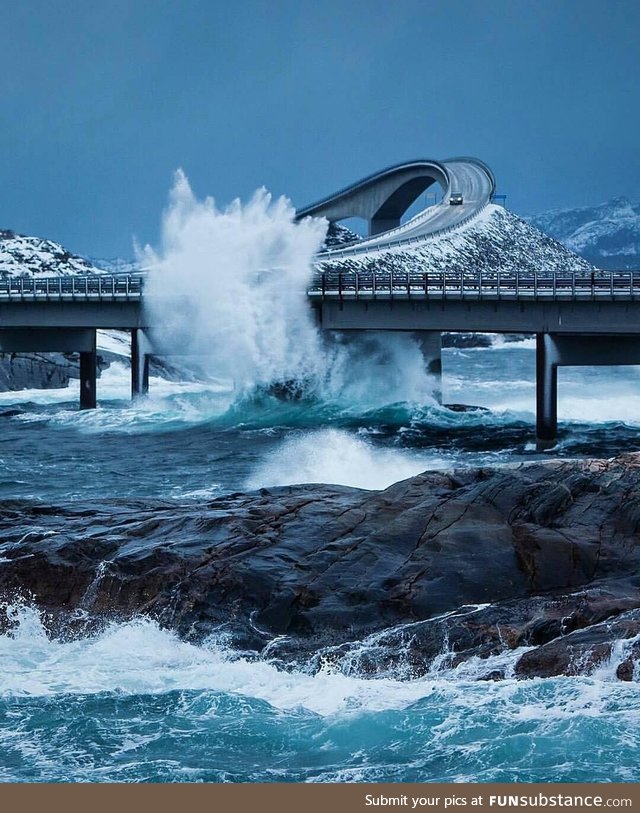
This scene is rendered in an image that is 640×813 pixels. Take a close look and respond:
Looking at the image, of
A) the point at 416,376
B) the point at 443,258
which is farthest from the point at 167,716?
the point at 443,258

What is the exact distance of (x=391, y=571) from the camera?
19.9 metres

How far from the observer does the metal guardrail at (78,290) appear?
63.1m

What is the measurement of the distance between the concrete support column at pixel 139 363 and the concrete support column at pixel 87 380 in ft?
7.50

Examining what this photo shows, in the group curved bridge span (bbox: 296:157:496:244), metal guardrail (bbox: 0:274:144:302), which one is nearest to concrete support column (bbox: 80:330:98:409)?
metal guardrail (bbox: 0:274:144:302)

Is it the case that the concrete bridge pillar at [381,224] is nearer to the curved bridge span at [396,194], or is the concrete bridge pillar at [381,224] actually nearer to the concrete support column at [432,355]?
the curved bridge span at [396,194]

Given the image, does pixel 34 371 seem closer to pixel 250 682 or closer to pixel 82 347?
pixel 82 347

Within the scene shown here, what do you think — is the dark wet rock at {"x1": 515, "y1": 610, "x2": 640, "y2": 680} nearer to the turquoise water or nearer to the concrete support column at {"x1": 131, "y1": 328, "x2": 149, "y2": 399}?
the turquoise water

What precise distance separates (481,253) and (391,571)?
106 m

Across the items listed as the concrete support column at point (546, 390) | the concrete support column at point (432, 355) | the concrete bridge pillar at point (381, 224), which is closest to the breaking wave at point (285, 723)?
the concrete support column at point (546, 390)

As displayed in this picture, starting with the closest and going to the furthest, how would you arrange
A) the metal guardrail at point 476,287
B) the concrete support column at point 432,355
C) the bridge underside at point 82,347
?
1. the metal guardrail at point 476,287
2. the bridge underside at point 82,347
3. the concrete support column at point 432,355

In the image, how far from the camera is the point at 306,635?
18891 mm

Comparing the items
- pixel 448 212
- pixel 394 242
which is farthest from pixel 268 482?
pixel 448 212

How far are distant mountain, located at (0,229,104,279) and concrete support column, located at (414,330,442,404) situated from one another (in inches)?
2385

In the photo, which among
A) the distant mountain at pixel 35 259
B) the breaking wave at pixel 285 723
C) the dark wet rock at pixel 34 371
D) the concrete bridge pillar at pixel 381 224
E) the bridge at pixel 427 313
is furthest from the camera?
the concrete bridge pillar at pixel 381 224
